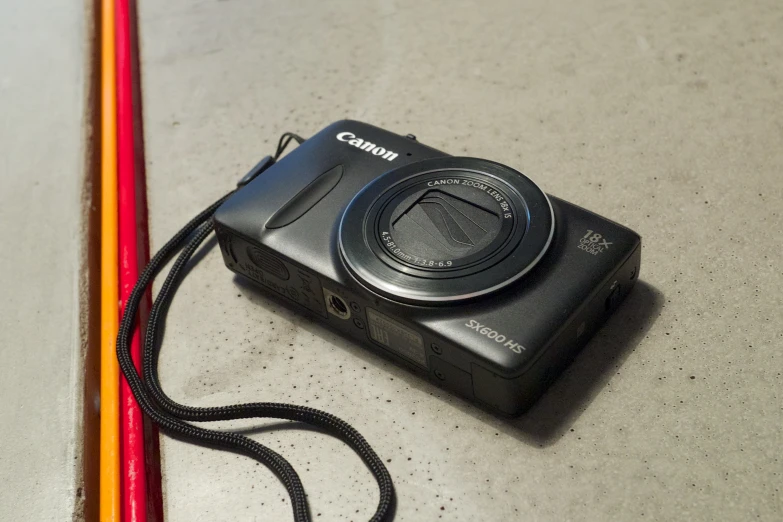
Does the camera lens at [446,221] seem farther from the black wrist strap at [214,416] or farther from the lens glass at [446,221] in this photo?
the black wrist strap at [214,416]

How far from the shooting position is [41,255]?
3.14 feet

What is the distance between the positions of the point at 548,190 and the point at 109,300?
0.48 metres

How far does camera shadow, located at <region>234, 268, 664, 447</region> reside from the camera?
70 centimetres

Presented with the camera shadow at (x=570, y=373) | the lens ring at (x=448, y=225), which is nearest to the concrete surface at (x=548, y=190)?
the camera shadow at (x=570, y=373)

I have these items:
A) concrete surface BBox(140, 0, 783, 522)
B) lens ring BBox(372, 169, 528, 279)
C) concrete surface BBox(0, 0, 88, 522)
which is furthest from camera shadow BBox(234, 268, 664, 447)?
concrete surface BBox(0, 0, 88, 522)

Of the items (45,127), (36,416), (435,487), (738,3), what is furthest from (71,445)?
(738,3)

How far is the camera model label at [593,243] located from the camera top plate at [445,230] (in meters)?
0.03

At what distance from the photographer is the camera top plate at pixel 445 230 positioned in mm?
708

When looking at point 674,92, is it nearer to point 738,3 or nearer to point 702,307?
point 738,3

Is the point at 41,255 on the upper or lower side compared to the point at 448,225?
lower

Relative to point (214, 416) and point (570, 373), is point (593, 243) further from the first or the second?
point (214, 416)

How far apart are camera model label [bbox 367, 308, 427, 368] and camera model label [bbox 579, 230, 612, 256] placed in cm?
16

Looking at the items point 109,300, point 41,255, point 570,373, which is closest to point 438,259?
point 570,373

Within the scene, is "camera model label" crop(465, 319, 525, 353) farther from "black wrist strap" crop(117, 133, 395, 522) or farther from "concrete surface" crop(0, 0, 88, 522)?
"concrete surface" crop(0, 0, 88, 522)
